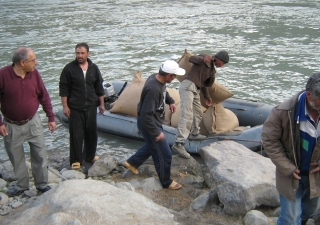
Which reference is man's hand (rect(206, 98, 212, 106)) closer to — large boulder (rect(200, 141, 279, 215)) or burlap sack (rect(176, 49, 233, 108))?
burlap sack (rect(176, 49, 233, 108))

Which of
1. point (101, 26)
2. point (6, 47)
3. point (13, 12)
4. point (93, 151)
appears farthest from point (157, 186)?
point (13, 12)

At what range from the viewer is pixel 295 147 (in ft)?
12.6

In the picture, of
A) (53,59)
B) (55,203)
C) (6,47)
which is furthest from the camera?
(6,47)

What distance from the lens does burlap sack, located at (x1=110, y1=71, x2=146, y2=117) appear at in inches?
351

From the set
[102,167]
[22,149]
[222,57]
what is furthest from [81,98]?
[222,57]

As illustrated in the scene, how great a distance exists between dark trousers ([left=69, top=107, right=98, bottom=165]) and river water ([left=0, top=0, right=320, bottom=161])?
1.27m

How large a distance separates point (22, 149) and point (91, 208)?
5.43 ft

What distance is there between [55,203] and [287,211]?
6.98ft

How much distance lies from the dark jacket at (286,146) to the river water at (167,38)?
4.72 metres

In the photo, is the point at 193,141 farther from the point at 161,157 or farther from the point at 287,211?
the point at 287,211

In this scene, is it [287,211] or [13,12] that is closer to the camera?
[287,211]

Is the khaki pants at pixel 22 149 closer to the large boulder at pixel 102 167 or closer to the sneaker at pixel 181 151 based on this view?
the large boulder at pixel 102 167

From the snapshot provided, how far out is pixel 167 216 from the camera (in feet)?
15.6

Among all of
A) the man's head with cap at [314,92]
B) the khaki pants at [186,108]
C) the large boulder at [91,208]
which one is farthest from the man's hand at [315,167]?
the khaki pants at [186,108]
